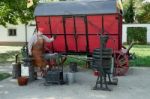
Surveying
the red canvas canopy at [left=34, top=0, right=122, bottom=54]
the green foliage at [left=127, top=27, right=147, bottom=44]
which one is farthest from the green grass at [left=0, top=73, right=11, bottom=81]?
the green foliage at [left=127, top=27, right=147, bottom=44]

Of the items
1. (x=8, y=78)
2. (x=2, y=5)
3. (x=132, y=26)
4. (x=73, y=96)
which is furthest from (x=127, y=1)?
(x=73, y=96)

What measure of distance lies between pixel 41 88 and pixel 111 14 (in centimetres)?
419

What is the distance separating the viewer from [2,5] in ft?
66.5

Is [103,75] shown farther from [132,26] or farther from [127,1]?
[127,1]

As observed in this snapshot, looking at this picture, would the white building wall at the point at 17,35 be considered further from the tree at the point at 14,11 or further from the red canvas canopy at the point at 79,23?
the red canvas canopy at the point at 79,23

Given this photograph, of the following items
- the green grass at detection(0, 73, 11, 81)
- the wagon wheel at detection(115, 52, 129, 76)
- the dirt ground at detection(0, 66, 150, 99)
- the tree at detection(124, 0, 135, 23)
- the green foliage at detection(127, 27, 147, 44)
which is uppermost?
the tree at detection(124, 0, 135, 23)

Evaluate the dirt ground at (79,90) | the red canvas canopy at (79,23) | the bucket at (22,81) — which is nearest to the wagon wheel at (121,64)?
the red canvas canopy at (79,23)

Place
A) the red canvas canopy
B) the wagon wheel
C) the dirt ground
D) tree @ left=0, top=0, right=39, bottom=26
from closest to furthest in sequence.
→ the dirt ground → the wagon wheel → the red canvas canopy → tree @ left=0, top=0, right=39, bottom=26

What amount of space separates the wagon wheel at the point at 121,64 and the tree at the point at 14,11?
8.45m

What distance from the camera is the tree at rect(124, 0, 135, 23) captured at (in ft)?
113

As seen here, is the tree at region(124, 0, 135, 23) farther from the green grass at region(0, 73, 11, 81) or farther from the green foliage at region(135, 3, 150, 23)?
the green grass at region(0, 73, 11, 81)

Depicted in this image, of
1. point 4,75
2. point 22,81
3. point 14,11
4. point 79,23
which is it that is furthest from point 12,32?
point 22,81

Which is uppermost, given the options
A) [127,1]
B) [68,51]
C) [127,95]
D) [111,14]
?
[127,1]

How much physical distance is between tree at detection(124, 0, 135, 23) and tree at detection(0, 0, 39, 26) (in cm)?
1326
